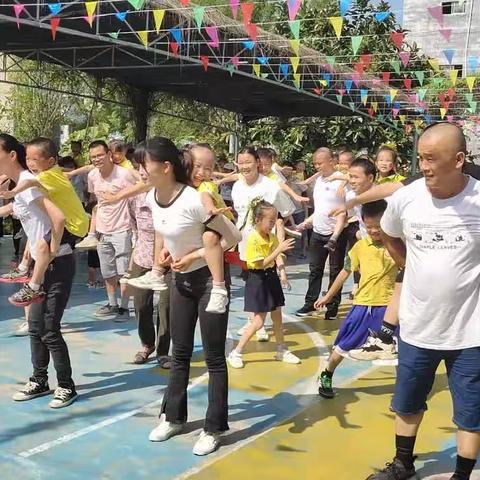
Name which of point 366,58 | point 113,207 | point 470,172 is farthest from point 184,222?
point 366,58

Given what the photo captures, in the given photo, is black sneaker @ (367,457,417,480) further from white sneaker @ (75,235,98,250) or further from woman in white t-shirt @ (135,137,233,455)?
white sneaker @ (75,235,98,250)

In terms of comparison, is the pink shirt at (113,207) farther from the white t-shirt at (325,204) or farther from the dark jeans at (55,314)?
the dark jeans at (55,314)

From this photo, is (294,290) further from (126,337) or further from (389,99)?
(389,99)

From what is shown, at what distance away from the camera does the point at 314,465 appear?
11.5 ft

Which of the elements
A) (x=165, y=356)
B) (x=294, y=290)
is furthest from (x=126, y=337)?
(x=294, y=290)

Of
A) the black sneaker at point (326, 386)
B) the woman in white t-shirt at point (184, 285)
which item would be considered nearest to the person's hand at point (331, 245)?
the black sneaker at point (326, 386)

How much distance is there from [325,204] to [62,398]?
3.84 m

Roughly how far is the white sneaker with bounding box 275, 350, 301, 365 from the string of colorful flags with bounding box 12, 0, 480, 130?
4.37m

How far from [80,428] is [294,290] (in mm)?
5133

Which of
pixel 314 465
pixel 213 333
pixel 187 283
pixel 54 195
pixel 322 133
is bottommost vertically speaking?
pixel 314 465

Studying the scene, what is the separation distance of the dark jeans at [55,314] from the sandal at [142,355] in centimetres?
96

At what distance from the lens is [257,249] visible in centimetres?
538

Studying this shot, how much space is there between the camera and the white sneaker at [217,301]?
11.2ft

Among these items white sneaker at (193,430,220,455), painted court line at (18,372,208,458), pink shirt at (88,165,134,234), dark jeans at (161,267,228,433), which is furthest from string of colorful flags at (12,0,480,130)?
white sneaker at (193,430,220,455)
